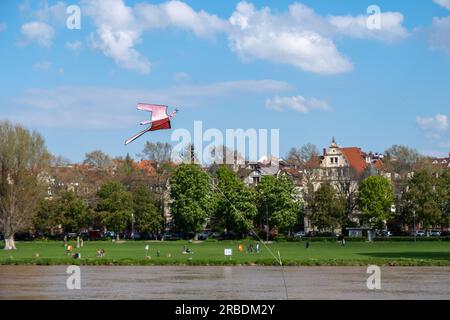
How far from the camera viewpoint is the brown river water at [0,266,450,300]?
4378 cm

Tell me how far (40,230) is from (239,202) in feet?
105

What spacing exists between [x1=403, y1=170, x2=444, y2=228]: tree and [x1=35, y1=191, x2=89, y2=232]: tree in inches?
1898

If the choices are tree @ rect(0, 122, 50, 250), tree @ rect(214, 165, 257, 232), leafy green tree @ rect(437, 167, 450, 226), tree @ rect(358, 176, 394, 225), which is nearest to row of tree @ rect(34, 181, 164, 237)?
tree @ rect(214, 165, 257, 232)

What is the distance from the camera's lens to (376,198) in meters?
118

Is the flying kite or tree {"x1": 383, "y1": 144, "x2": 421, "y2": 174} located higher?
tree {"x1": 383, "y1": 144, "x2": 421, "y2": 174}

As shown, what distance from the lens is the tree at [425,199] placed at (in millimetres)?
113938

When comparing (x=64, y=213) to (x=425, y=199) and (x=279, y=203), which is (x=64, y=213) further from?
(x=425, y=199)

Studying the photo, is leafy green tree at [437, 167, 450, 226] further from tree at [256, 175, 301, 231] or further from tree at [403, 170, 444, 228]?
tree at [256, 175, 301, 231]

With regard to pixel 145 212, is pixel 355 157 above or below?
above

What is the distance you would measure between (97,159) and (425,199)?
226ft

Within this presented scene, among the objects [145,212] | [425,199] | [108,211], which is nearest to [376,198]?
[425,199]
